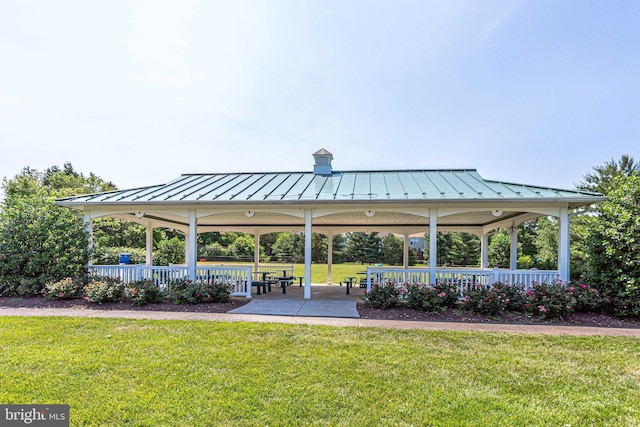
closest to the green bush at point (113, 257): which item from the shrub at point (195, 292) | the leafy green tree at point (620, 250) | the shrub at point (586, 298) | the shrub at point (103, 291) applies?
the shrub at point (103, 291)

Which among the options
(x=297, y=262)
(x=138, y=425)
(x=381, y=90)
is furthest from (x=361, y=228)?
(x=297, y=262)

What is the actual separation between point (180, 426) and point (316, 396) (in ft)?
4.49

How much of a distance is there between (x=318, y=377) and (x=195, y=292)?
575 cm

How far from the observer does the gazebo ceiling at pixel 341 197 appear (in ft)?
28.8

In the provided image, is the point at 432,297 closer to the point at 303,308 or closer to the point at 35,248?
the point at 303,308

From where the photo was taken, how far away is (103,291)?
8422 millimetres

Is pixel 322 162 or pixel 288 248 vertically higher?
pixel 322 162

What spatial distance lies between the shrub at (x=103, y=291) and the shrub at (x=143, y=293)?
0.69 ft

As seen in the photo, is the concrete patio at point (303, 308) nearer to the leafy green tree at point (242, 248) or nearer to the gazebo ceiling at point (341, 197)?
the gazebo ceiling at point (341, 197)

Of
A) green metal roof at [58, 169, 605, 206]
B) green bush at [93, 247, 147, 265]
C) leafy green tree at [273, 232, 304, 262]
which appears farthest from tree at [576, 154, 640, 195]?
green bush at [93, 247, 147, 265]

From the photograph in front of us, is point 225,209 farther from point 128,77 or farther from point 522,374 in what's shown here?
point 522,374

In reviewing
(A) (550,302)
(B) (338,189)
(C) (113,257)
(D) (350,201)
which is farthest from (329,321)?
(C) (113,257)

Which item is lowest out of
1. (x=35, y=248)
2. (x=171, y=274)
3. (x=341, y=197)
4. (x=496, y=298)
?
(x=496, y=298)

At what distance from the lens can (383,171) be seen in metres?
12.7
